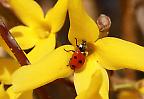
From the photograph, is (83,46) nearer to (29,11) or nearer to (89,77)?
(89,77)

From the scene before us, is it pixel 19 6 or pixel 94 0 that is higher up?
pixel 19 6

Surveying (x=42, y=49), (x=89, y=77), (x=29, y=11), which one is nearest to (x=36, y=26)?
(x=29, y=11)

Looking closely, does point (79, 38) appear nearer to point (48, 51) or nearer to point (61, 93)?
point (48, 51)

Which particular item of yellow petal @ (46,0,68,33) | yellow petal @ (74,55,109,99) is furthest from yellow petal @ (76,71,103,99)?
Answer: yellow petal @ (46,0,68,33)

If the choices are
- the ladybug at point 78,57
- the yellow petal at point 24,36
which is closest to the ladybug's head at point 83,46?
the ladybug at point 78,57

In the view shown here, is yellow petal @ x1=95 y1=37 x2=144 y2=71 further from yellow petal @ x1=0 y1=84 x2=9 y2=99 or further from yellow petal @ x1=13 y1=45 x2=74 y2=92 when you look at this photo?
yellow petal @ x1=0 y1=84 x2=9 y2=99

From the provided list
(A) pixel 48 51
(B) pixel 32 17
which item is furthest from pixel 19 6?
(A) pixel 48 51

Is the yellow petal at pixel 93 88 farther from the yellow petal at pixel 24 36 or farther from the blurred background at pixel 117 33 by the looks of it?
the yellow petal at pixel 24 36
